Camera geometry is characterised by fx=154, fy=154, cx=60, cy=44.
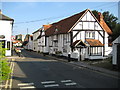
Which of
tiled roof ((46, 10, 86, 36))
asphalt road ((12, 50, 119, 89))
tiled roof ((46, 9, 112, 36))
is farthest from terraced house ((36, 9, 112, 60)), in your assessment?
asphalt road ((12, 50, 119, 89))

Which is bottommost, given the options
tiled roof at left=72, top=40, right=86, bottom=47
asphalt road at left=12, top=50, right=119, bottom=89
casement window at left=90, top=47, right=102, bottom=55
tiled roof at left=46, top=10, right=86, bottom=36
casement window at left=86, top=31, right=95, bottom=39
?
asphalt road at left=12, top=50, right=119, bottom=89

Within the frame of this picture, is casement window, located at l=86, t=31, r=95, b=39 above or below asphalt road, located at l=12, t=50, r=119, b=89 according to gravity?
above

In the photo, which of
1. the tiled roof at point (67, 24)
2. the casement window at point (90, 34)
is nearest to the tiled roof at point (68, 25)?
the tiled roof at point (67, 24)

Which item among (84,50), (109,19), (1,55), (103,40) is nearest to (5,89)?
(1,55)

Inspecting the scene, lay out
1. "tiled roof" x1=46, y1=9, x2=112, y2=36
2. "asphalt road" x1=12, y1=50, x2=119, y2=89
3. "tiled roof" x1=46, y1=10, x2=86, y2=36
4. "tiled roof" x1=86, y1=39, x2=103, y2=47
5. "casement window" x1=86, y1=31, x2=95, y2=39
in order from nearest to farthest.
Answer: "asphalt road" x1=12, y1=50, x2=119, y2=89, "tiled roof" x1=86, y1=39, x2=103, y2=47, "casement window" x1=86, y1=31, x2=95, y2=39, "tiled roof" x1=46, y1=10, x2=86, y2=36, "tiled roof" x1=46, y1=9, x2=112, y2=36

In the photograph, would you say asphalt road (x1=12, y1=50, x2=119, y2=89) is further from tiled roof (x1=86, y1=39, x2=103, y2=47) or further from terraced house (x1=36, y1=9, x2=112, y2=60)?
tiled roof (x1=86, y1=39, x2=103, y2=47)

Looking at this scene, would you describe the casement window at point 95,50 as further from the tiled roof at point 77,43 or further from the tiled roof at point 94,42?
the tiled roof at point 77,43

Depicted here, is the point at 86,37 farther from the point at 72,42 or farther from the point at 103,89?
the point at 103,89

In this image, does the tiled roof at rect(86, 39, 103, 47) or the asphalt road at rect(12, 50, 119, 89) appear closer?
the asphalt road at rect(12, 50, 119, 89)

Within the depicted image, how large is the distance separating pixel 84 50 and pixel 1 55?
20206 millimetres

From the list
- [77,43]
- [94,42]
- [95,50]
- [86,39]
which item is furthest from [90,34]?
[77,43]

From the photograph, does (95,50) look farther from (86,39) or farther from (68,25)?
(68,25)

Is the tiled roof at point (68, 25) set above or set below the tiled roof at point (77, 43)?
above

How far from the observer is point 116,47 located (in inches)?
620
